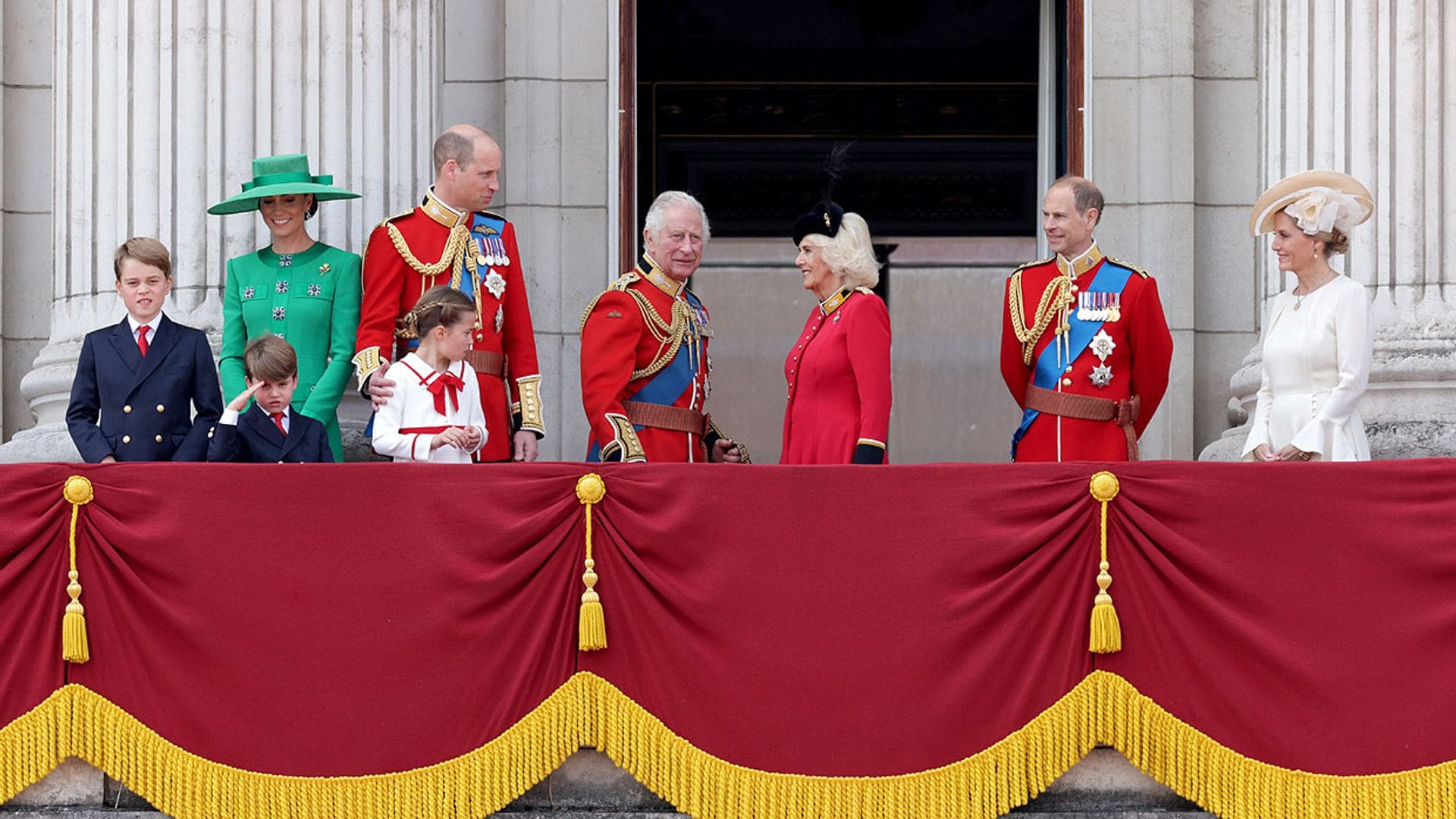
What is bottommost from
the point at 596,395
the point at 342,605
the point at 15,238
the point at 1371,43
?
the point at 342,605

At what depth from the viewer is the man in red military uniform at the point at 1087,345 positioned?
729 centimetres

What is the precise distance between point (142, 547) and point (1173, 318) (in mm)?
4637

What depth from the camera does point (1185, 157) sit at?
9336 millimetres

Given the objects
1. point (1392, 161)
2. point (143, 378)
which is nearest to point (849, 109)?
point (1392, 161)

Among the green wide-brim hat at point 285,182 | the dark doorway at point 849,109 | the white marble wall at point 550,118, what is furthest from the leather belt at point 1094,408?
the dark doorway at point 849,109

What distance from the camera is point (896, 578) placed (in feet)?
20.2

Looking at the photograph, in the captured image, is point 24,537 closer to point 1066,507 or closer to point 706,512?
point 706,512

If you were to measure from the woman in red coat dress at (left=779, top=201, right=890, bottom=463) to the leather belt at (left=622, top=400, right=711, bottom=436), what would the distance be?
1.18 ft

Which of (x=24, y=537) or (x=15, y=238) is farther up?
(x=15, y=238)

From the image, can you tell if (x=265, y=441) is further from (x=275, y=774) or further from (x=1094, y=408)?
(x=1094, y=408)

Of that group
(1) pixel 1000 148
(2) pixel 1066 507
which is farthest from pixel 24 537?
(1) pixel 1000 148

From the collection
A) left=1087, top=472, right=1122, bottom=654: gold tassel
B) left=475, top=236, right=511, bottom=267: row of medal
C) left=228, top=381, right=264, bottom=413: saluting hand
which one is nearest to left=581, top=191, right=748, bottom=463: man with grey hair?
left=475, top=236, right=511, bottom=267: row of medal

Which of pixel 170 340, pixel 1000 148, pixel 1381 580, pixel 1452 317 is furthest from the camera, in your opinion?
pixel 1000 148

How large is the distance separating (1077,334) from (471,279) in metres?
1.99
